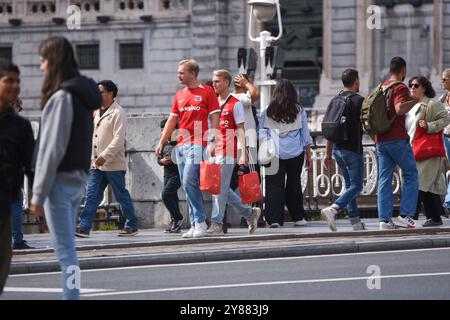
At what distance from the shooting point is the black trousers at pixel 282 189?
17219mm

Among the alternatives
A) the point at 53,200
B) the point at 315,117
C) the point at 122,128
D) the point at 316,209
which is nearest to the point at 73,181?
the point at 53,200

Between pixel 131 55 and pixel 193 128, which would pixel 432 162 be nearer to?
pixel 193 128

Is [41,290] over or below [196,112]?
below

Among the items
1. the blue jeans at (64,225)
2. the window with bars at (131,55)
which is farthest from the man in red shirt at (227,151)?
the window with bars at (131,55)

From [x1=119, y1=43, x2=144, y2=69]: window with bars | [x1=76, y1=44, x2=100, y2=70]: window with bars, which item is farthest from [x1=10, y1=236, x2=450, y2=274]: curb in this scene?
[x1=76, y1=44, x2=100, y2=70]: window with bars

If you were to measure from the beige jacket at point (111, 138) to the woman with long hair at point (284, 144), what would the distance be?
6.09 ft

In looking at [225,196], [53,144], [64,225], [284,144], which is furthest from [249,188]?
[53,144]

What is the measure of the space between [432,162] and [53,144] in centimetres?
839

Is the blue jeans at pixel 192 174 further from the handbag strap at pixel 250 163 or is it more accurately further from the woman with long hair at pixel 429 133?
the woman with long hair at pixel 429 133

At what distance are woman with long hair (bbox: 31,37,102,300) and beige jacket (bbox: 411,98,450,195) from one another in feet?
25.3

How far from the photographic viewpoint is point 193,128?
15398 mm

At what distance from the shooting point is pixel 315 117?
39062 millimetres
